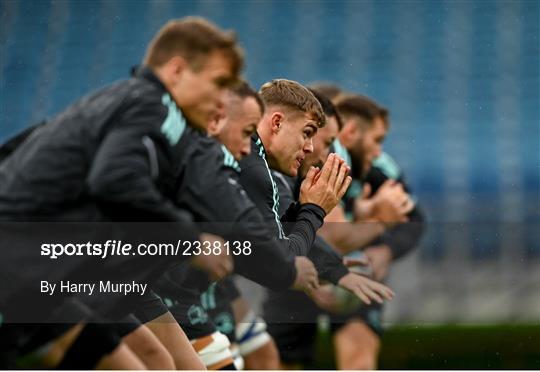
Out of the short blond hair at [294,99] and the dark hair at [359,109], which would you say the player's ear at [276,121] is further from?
the dark hair at [359,109]

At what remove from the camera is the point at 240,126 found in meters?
3.04

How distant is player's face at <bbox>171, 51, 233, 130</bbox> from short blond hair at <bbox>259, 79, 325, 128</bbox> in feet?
2.45

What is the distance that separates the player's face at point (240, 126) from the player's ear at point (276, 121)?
321 mm

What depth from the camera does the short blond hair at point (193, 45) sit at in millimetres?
2596

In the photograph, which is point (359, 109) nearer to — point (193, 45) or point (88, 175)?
point (193, 45)

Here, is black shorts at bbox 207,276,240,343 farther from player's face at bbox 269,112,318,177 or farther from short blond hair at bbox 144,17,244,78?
short blond hair at bbox 144,17,244,78

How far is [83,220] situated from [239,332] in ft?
9.08

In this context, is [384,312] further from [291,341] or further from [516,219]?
[516,219]

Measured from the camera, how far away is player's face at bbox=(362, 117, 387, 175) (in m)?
5.39

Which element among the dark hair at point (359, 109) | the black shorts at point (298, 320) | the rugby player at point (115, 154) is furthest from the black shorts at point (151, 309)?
the dark hair at point (359, 109)

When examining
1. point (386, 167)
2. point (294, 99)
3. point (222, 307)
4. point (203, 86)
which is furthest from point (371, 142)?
point (203, 86)

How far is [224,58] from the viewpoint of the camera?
262 cm

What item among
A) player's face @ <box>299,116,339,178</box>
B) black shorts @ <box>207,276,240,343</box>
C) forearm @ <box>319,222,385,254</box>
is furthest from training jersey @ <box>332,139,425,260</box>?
player's face @ <box>299,116,339,178</box>

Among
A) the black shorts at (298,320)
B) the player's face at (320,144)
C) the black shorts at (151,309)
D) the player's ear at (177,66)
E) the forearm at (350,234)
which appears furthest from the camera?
the black shorts at (298,320)
